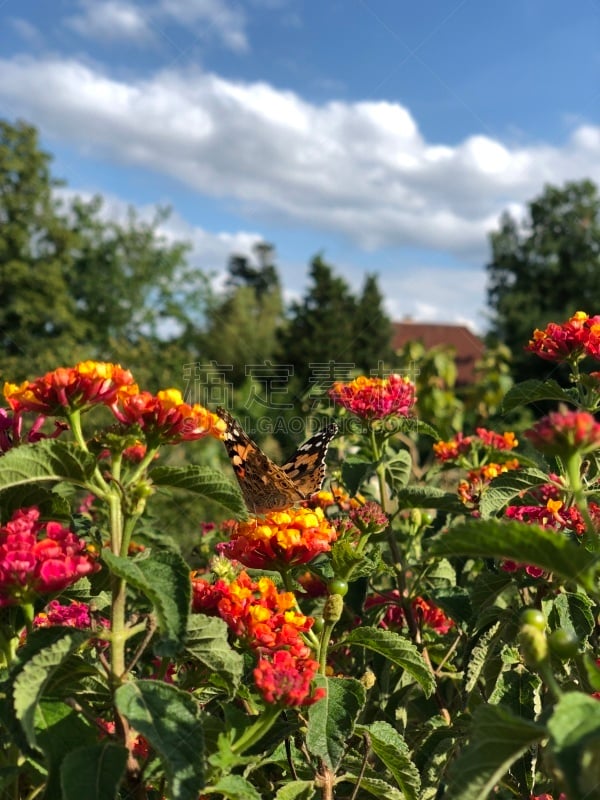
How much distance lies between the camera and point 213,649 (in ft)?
4.07

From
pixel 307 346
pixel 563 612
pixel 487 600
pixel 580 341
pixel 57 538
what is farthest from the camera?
pixel 307 346

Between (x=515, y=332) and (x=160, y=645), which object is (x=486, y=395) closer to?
(x=160, y=645)

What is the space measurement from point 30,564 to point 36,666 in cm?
16

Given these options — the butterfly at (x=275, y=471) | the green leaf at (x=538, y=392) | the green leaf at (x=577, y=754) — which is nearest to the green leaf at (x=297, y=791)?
the green leaf at (x=577, y=754)

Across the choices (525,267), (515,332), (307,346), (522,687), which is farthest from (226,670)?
(525,267)

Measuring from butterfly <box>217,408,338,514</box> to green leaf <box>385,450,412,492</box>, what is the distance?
1.15ft

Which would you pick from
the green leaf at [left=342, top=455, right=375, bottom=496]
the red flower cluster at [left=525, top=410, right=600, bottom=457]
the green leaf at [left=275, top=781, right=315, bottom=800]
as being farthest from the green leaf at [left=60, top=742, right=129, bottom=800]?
the green leaf at [left=342, top=455, right=375, bottom=496]

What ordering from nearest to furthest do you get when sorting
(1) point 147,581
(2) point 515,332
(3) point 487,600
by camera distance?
(1) point 147,581 < (3) point 487,600 < (2) point 515,332

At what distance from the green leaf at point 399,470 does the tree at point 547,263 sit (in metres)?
25.2

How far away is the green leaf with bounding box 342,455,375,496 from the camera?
2371 millimetres

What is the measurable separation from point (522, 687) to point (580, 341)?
2.84 feet

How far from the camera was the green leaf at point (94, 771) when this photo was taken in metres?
1.04

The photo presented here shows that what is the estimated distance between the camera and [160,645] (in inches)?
42.8

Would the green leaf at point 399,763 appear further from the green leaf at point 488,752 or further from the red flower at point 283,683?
the green leaf at point 488,752
